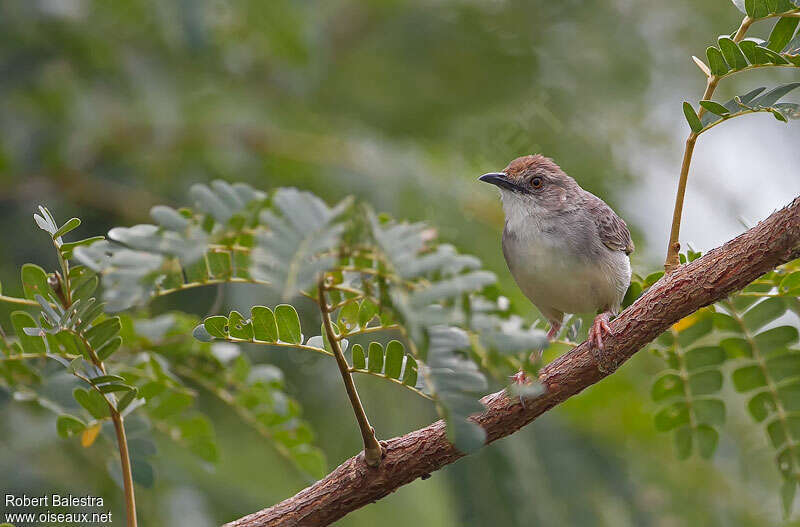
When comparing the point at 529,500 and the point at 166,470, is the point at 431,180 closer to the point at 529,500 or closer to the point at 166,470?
the point at 529,500

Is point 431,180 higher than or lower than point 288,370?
higher

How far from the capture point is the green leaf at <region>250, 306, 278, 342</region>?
214 centimetres

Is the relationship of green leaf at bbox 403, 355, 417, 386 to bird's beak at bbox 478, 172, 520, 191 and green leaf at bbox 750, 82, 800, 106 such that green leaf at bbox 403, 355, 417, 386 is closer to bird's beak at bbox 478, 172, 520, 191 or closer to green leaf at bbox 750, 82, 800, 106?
green leaf at bbox 750, 82, 800, 106

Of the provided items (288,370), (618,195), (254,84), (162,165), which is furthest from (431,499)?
(254,84)

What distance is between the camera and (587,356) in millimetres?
2299

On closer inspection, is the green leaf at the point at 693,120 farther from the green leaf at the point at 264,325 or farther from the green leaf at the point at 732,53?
the green leaf at the point at 264,325

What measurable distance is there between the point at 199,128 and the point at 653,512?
12.3ft

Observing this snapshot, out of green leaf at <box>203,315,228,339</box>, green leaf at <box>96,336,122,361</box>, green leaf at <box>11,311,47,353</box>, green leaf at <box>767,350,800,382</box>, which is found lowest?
green leaf at <box>767,350,800,382</box>

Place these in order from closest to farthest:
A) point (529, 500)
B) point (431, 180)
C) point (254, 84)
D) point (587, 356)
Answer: point (587, 356) < point (529, 500) < point (431, 180) < point (254, 84)

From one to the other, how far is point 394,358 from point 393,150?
3359 mm

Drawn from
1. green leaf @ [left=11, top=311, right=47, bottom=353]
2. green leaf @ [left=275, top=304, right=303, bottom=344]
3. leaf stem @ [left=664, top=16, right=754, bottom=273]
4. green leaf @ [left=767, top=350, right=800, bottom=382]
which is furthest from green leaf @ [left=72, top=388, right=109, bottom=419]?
green leaf @ [left=767, top=350, right=800, bottom=382]

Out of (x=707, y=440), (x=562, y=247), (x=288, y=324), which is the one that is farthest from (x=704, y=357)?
(x=288, y=324)

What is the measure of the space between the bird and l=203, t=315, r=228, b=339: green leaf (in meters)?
1.42

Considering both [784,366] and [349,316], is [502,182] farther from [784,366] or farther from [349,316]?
[349,316]
